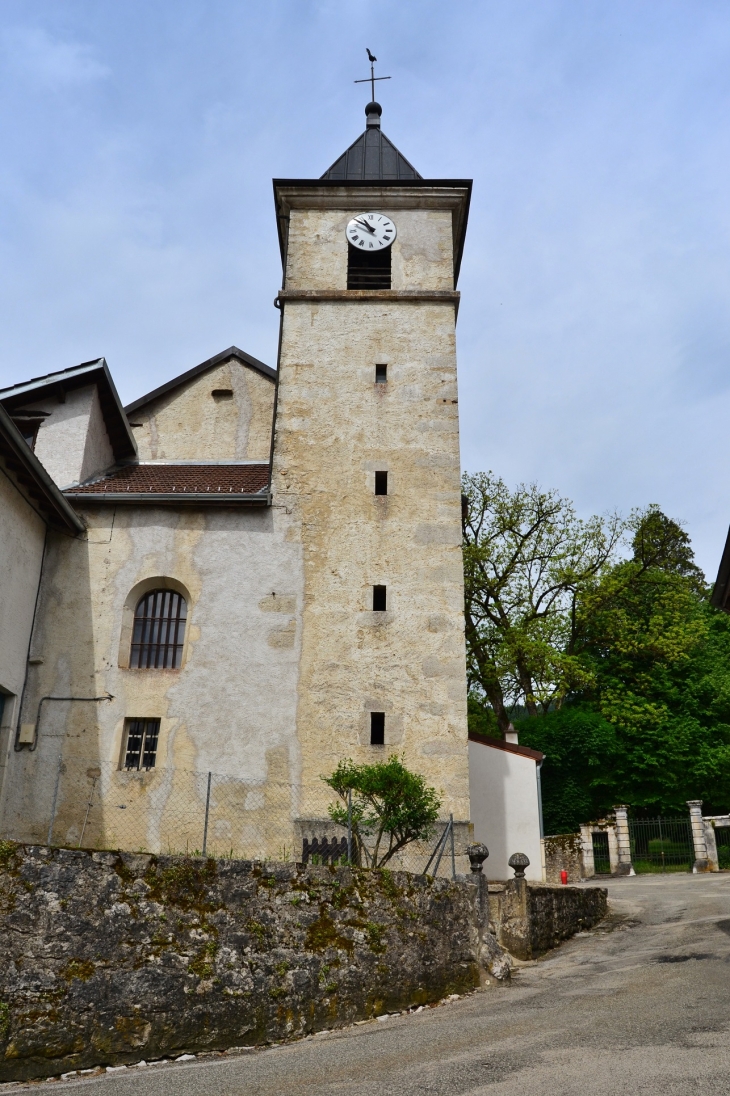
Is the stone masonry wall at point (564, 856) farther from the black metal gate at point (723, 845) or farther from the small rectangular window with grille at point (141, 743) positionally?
the small rectangular window with grille at point (141, 743)

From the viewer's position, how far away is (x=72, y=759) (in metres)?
14.7

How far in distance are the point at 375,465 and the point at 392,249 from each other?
19.0ft

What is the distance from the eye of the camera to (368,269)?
20062mm

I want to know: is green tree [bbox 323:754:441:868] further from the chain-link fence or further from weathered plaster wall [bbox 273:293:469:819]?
weathered plaster wall [bbox 273:293:469:819]

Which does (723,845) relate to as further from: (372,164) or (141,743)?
(372,164)

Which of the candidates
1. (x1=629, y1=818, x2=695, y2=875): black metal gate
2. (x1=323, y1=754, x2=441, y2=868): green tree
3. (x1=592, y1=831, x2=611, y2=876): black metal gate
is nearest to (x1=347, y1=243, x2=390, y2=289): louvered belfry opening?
(x1=323, y1=754, x2=441, y2=868): green tree

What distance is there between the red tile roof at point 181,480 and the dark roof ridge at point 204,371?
2.01m

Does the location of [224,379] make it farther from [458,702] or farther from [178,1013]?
[178,1013]

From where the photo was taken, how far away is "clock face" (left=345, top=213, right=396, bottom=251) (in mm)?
20109

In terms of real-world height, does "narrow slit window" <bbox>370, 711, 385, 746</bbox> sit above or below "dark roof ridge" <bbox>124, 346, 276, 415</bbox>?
below

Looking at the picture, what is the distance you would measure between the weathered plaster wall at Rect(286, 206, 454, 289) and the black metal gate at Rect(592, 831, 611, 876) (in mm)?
19824

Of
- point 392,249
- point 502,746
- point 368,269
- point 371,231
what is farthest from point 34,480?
point 502,746

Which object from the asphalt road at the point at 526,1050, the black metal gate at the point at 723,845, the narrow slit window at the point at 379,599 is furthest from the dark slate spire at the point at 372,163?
the black metal gate at the point at 723,845

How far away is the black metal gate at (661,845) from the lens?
2956 centimetres
